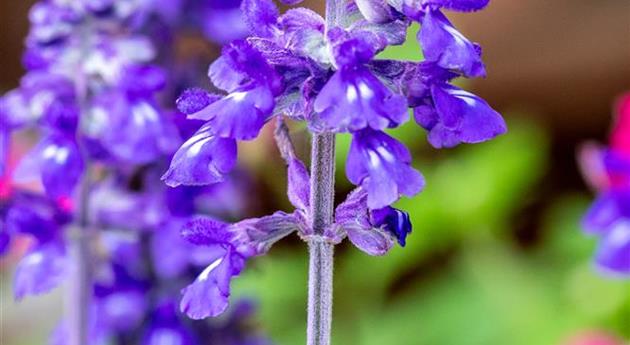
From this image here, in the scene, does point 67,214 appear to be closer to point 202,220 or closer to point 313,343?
point 202,220

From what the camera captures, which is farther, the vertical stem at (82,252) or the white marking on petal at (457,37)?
the vertical stem at (82,252)

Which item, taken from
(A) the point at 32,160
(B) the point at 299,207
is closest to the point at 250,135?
(B) the point at 299,207

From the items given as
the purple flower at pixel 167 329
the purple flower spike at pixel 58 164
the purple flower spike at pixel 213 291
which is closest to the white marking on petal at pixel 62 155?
the purple flower spike at pixel 58 164

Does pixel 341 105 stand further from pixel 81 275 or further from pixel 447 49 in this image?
pixel 81 275

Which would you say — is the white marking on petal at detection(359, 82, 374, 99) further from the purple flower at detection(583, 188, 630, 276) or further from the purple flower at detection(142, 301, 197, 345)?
the purple flower at detection(583, 188, 630, 276)

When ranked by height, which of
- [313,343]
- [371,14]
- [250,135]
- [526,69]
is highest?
[526,69]

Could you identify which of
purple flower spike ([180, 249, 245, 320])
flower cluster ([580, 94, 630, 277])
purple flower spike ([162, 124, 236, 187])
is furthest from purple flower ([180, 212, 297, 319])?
flower cluster ([580, 94, 630, 277])

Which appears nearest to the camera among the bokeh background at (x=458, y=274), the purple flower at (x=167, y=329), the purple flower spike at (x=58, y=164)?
the purple flower spike at (x=58, y=164)

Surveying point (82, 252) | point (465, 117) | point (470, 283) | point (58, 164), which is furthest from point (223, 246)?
point (470, 283)

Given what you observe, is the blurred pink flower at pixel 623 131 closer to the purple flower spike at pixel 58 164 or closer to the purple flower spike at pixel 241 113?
the purple flower spike at pixel 58 164
